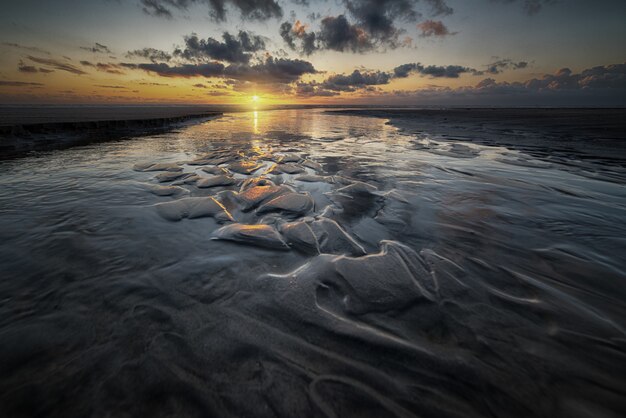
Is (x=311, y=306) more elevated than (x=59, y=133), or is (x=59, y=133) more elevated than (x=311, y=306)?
(x=59, y=133)

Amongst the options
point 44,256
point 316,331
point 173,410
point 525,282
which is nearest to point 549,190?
point 525,282

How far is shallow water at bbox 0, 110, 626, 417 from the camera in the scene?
1245 mm

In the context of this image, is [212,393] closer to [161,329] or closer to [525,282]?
[161,329]

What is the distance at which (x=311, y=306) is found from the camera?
1835 millimetres

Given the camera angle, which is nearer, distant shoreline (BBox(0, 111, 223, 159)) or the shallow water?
the shallow water

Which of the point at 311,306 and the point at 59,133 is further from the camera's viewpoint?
the point at 59,133

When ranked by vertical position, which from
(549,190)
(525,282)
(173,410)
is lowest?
(173,410)

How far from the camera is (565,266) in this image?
232 centimetres

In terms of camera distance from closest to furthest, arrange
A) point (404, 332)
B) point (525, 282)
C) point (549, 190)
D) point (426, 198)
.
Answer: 1. point (404, 332)
2. point (525, 282)
3. point (426, 198)
4. point (549, 190)

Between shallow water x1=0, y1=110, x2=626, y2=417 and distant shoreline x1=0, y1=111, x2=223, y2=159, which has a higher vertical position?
distant shoreline x1=0, y1=111, x2=223, y2=159

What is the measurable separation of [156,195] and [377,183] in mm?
4137

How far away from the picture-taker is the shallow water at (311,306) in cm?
125

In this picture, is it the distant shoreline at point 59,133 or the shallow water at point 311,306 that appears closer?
the shallow water at point 311,306

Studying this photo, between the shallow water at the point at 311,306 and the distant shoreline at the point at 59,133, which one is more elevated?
the distant shoreline at the point at 59,133
